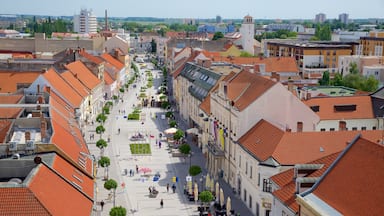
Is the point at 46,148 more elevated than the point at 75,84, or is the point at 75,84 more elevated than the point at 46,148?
the point at 46,148

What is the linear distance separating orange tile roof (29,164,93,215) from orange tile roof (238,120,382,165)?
60.6 ft

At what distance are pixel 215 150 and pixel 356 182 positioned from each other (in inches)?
1271

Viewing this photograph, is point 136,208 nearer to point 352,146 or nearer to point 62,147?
point 62,147

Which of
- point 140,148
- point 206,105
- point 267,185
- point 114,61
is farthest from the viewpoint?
point 114,61

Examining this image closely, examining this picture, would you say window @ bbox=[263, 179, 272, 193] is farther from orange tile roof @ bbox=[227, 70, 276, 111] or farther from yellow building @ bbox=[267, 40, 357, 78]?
yellow building @ bbox=[267, 40, 357, 78]

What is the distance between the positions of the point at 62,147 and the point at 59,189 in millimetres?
9421

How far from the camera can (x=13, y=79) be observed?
8444 cm

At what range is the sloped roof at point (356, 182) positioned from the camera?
85.3ft

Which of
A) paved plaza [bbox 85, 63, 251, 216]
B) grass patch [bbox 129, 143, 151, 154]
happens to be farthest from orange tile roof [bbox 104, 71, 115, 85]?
grass patch [bbox 129, 143, 151, 154]

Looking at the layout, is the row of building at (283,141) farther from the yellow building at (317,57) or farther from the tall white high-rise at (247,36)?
the tall white high-rise at (247,36)

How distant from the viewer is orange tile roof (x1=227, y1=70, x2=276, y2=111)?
52.6 m

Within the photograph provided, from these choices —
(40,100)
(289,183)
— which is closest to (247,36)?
(40,100)

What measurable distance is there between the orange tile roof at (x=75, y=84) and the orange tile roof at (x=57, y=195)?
48.2 meters

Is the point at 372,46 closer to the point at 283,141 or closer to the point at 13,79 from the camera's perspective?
the point at 13,79
